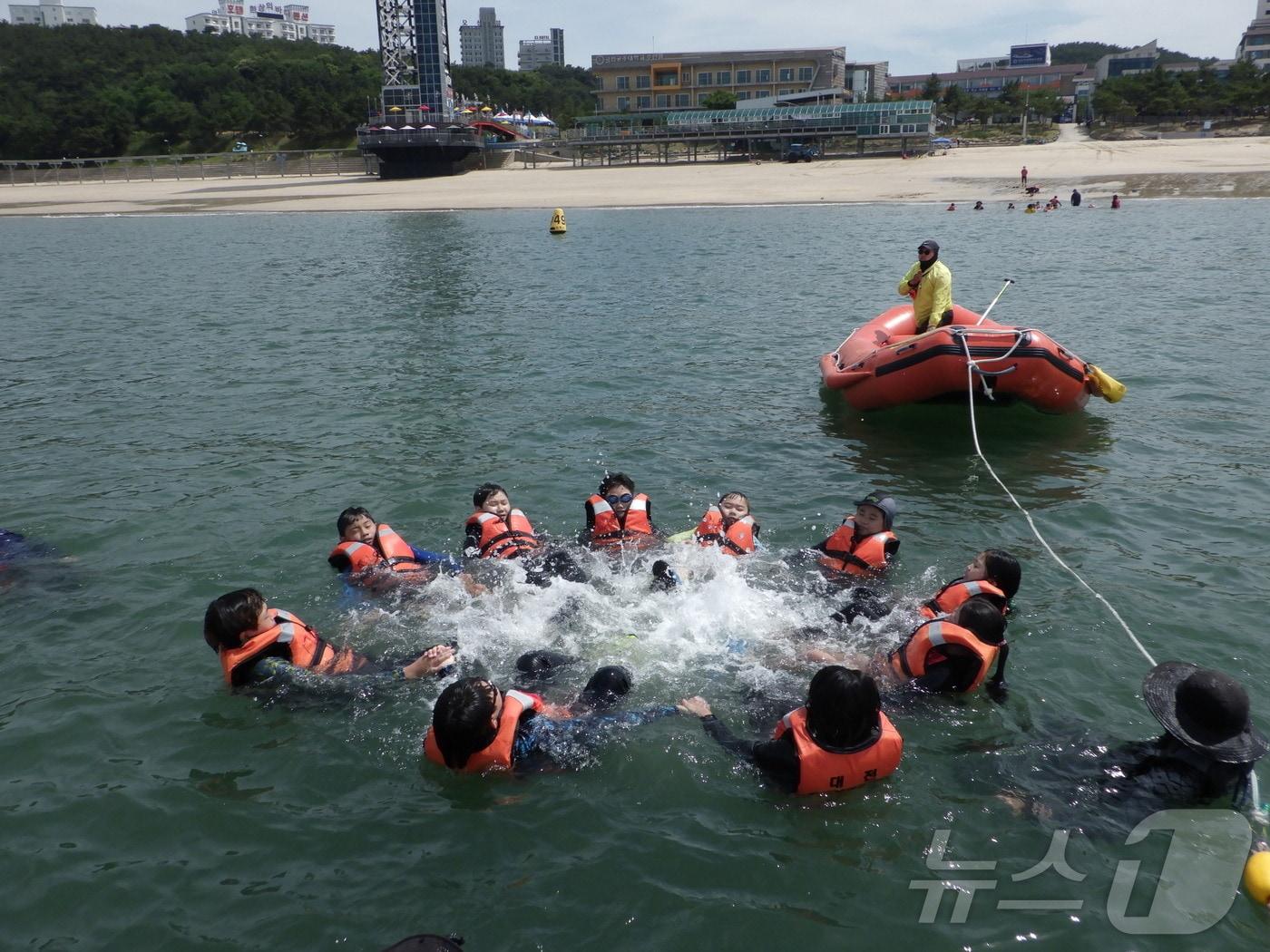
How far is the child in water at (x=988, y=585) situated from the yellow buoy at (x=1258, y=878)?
2066 mm

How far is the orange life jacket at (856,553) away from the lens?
7.44 m

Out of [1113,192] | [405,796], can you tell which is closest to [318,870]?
[405,796]

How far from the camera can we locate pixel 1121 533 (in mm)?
8367

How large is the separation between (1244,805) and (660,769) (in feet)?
10.0

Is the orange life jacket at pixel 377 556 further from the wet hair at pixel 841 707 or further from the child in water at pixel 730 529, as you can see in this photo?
the wet hair at pixel 841 707

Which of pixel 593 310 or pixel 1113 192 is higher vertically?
pixel 1113 192

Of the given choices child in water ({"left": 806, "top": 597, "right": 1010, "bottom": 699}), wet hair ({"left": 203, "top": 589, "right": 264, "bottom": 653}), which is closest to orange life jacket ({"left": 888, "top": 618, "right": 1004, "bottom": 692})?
child in water ({"left": 806, "top": 597, "right": 1010, "bottom": 699})

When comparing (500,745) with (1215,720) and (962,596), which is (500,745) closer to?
(962,596)

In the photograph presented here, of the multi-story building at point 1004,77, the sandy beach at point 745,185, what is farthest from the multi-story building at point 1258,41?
the sandy beach at point 745,185

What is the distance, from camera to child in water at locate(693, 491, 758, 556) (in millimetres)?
7816

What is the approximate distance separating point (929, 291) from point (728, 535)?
5689 millimetres

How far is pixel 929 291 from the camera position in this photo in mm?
11688

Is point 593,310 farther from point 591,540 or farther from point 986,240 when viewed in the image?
point 986,240

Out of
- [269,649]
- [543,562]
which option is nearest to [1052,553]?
[543,562]
